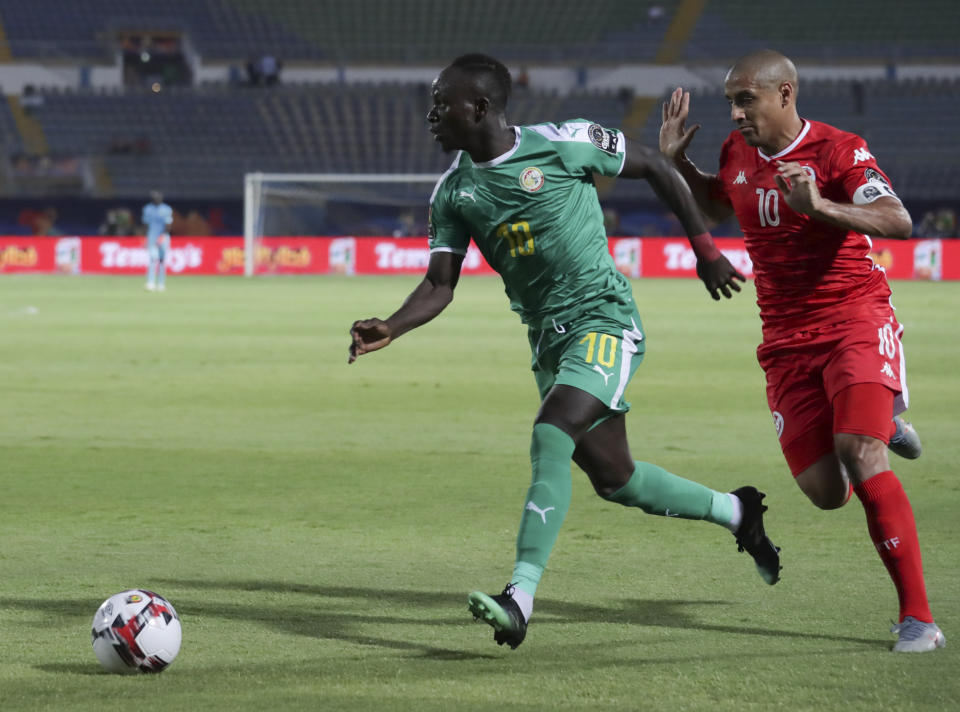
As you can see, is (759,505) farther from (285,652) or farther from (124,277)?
(124,277)

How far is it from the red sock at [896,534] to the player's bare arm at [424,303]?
5.32ft

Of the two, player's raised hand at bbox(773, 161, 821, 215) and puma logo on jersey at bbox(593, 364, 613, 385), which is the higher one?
player's raised hand at bbox(773, 161, 821, 215)

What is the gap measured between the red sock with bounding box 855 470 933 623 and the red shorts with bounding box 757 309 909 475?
18cm

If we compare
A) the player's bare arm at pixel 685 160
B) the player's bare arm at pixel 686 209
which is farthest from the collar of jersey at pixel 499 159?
the player's bare arm at pixel 685 160

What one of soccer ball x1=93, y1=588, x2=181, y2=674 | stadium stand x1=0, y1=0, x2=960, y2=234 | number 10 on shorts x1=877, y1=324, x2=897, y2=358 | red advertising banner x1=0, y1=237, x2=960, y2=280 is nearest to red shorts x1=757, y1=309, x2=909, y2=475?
number 10 on shorts x1=877, y1=324, x2=897, y2=358

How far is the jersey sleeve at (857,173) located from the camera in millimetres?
4805

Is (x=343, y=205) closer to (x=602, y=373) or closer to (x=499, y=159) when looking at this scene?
(x=499, y=159)

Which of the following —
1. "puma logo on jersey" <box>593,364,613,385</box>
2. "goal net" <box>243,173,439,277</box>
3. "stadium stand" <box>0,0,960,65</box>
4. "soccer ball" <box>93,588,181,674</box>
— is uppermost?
"stadium stand" <box>0,0,960,65</box>

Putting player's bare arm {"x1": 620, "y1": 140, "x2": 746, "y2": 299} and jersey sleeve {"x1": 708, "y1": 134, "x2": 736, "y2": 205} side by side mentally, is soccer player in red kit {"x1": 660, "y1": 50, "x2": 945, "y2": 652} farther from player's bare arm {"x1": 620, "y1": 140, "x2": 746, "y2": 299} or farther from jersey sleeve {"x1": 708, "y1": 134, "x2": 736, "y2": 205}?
player's bare arm {"x1": 620, "y1": 140, "x2": 746, "y2": 299}

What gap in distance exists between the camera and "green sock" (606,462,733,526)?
17.5ft

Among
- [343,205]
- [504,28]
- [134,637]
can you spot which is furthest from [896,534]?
[504,28]

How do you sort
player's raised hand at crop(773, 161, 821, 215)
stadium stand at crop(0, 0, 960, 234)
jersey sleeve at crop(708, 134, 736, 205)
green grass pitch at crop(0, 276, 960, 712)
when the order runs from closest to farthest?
green grass pitch at crop(0, 276, 960, 712) → player's raised hand at crop(773, 161, 821, 215) → jersey sleeve at crop(708, 134, 736, 205) → stadium stand at crop(0, 0, 960, 234)

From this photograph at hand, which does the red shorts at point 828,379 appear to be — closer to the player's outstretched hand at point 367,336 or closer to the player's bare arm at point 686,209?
the player's bare arm at point 686,209

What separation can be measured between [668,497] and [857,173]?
140cm
